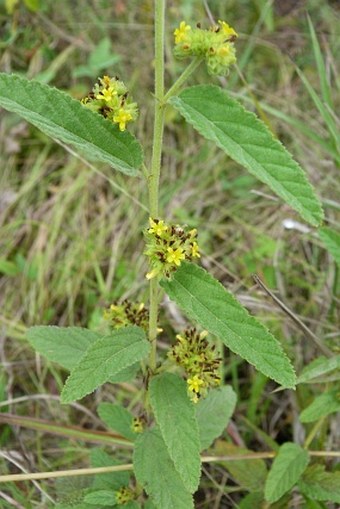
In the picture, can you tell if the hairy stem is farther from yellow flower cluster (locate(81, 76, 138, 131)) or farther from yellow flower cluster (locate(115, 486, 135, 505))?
yellow flower cluster (locate(115, 486, 135, 505))

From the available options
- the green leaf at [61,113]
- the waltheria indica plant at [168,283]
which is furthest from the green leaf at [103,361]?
the green leaf at [61,113]

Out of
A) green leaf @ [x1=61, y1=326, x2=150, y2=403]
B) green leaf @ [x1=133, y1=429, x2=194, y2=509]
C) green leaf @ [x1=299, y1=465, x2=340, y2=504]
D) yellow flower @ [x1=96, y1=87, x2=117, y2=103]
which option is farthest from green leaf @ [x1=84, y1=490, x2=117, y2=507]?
yellow flower @ [x1=96, y1=87, x2=117, y2=103]

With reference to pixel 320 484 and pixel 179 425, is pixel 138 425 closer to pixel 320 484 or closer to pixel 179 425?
pixel 179 425

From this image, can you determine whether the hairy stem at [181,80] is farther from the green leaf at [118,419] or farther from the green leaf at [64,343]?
the green leaf at [118,419]

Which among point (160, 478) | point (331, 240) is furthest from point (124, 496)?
point (331, 240)

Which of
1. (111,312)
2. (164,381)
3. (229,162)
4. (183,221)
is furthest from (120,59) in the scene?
(164,381)

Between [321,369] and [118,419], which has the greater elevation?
[321,369]

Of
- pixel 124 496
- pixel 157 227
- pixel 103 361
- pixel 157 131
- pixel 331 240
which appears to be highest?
pixel 157 131
